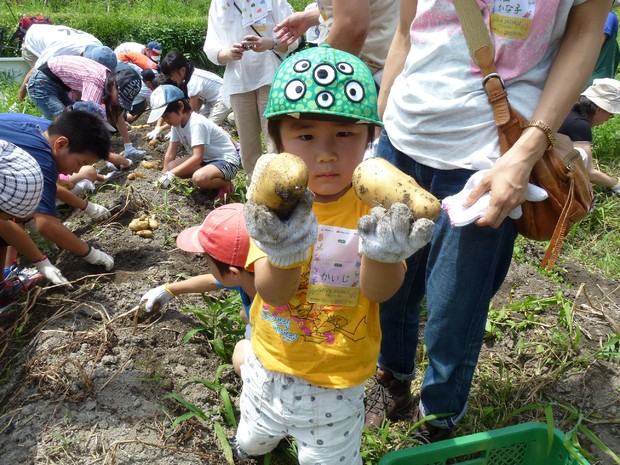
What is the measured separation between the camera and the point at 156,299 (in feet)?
8.59

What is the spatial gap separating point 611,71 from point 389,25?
10.0 feet

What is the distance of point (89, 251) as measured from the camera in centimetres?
315

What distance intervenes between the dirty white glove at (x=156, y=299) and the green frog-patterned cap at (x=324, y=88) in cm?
154

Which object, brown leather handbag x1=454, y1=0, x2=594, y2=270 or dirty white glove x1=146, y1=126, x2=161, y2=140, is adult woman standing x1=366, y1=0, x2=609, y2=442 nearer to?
brown leather handbag x1=454, y1=0, x2=594, y2=270

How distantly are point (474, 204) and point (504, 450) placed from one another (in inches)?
38.7

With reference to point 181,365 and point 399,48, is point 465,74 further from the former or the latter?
point 181,365

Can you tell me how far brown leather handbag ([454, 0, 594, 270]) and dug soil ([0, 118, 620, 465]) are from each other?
119 centimetres

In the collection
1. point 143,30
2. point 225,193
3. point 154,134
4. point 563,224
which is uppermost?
point 563,224

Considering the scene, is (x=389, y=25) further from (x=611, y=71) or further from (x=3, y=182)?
(x=611, y=71)

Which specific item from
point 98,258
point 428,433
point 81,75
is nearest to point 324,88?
point 428,433

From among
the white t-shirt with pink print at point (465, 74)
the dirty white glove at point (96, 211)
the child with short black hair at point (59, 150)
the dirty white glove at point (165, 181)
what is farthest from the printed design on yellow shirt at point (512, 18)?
the dirty white glove at point (165, 181)

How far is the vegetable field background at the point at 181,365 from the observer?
6.71ft

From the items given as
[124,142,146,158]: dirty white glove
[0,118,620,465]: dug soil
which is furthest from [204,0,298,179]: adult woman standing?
[124,142,146,158]: dirty white glove

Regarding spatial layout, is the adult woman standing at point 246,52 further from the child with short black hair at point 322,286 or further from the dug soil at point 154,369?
the child with short black hair at point 322,286
